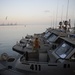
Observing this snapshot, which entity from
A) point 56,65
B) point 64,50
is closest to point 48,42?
point 64,50

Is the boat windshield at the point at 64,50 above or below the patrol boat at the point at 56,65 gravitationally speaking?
above

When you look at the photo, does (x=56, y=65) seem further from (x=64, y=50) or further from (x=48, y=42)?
(x=48, y=42)

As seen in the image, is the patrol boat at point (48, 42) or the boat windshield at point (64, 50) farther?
the patrol boat at point (48, 42)

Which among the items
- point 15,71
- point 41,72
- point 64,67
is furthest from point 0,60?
point 64,67

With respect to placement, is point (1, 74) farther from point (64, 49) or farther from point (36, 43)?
point (36, 43)

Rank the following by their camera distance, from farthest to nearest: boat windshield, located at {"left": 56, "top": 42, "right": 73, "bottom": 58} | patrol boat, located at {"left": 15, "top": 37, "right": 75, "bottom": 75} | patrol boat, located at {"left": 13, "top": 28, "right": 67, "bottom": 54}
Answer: patrol boat, located at {"left": 13, "top": 28, "right": 67, "bottom": 54}, boat windshield, located at {"left": 56, "top": 42, "right": 73, "bottom": 58}, patrol boat, located at {"left": 15, "top": 37, "right": 75, "bottom": 75}

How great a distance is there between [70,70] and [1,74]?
151 inches

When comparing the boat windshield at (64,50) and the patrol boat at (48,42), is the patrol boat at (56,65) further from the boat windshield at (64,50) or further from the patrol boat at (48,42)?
the patrol boat at (48,42)

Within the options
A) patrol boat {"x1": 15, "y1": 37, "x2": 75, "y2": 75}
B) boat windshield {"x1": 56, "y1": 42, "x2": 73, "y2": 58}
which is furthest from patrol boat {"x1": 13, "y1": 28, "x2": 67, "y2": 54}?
patrol boat {"x1": 15, "y1": 37, "x2": 75, "y2": 75}

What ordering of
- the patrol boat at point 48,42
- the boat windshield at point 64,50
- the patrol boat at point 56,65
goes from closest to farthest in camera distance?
the patrol boat at point 56,65
the boat windshield at point 64,50
the patrol boat at point 48,42

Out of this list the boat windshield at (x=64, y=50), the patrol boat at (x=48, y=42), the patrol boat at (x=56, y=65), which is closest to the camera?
the patrol boat at (x=56, y=65)

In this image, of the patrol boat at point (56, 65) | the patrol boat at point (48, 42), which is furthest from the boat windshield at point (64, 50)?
the patrol boat at point (48, 42)

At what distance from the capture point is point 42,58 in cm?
1235

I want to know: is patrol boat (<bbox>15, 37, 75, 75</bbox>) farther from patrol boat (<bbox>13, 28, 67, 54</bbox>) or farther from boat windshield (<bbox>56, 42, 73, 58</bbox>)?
patrol boat (<bbox>13, 28, 67, 54</bbox>)
